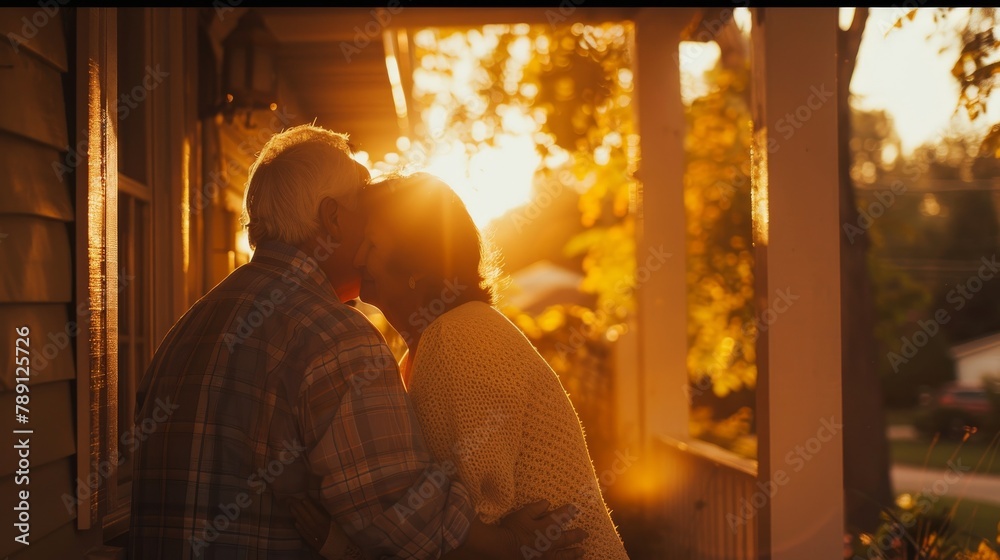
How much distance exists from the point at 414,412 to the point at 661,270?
3.57 metres

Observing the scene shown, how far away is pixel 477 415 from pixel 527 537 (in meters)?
0.32

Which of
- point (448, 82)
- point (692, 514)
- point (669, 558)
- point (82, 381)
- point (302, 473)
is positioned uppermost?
point (448, 82)

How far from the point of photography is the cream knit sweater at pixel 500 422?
2.18 meters

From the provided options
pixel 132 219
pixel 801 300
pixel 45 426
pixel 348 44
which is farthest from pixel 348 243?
pixel 348 44

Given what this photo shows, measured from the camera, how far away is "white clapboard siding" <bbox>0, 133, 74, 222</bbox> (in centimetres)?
190

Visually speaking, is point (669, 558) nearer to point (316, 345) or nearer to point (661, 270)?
point (661, 270)

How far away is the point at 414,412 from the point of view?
2170 mm

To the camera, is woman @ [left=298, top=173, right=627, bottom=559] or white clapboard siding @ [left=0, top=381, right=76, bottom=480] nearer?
white clapboard siding @ [left=0, top=381, right=76, bottom=480]

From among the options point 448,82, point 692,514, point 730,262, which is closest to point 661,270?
point 692,514

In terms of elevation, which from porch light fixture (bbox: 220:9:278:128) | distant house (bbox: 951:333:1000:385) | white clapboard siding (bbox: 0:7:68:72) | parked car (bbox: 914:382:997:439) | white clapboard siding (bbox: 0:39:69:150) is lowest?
parked car (bbox: 914:382:997:439)

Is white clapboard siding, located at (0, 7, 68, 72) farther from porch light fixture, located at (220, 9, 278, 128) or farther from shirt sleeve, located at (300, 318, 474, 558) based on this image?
porch light fixture, located at (220, 9, 278, 128)

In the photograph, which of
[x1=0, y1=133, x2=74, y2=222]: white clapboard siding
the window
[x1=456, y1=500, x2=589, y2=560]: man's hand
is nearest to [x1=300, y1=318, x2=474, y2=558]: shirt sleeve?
[x1=456, y1=500, x2=589, y2=560]: man's hand

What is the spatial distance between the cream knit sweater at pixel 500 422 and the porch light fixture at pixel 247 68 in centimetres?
215

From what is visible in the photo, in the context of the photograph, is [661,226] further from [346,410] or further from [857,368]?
[857,368]
